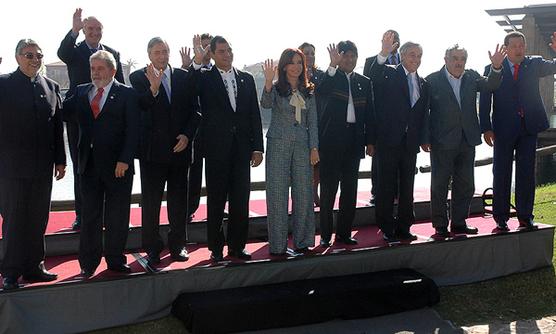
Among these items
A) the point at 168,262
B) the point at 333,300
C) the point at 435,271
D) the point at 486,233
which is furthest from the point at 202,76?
the point at 486,233

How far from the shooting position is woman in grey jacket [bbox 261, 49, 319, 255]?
462cm

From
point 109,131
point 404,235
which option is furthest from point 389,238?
point 109,131

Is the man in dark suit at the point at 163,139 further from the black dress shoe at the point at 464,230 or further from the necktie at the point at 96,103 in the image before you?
the black dress shoe at the point at 464,230

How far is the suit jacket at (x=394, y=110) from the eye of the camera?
16.6 feet

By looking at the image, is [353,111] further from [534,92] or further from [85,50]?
[85,50]

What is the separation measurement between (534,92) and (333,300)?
2799 mm

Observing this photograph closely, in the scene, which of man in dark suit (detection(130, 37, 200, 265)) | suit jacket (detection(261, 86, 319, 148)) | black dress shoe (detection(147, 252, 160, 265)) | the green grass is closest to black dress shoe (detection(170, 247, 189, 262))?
man in dark suit (detection(130, 37, 200, 265))

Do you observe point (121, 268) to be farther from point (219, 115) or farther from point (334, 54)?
point (334, 54)

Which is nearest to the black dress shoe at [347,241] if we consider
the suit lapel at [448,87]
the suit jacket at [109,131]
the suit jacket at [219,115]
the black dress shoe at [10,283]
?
the suit jacket at [219,115]

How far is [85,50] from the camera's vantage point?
4906 mm

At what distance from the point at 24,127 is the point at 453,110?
3569 mm

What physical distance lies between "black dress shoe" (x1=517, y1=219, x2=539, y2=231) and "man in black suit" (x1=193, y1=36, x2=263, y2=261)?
106 inches

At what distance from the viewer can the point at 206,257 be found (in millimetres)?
4699

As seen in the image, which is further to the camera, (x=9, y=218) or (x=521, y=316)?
(x=521, y=316)
